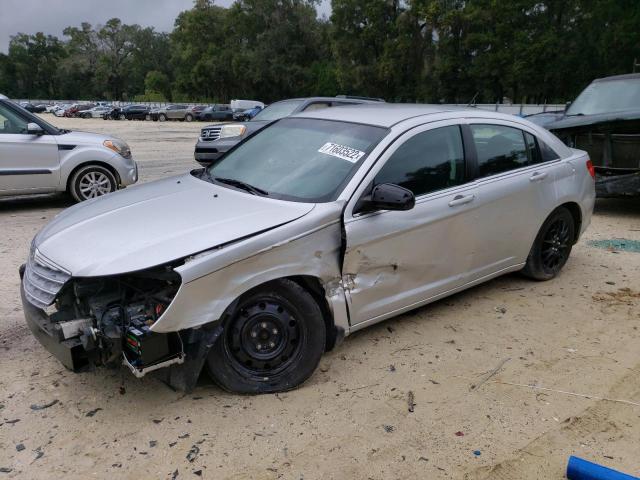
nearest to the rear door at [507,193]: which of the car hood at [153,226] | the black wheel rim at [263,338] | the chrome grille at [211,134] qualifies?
the car hood at [153,226]

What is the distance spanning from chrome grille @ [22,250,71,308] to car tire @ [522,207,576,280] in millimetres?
3814

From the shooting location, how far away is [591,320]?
4.41 m

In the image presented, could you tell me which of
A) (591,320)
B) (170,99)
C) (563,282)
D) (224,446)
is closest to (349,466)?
(224,446)

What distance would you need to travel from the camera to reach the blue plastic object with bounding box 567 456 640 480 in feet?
7.80

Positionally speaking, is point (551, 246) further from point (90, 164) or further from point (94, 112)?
point (94, 112)

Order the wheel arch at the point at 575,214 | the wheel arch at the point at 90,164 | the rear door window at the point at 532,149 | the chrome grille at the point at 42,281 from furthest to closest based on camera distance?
the wheel arch at the point at 90,164 → the wheel arch at the point at 575,214 → the rear door window at the point at 532,149 → the chrome grille at the point at 42,281

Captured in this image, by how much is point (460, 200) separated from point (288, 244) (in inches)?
59.9

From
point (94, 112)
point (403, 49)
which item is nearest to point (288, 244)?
point (403, 49)

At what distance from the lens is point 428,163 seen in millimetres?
3979

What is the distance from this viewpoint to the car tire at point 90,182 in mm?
Answer: 8281

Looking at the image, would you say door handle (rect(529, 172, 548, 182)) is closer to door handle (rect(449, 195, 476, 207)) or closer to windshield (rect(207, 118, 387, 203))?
door handle (rect(449, 195, 476, 207))

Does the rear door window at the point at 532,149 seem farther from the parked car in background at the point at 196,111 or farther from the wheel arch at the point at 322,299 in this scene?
the parked car in background at the point at 196,111

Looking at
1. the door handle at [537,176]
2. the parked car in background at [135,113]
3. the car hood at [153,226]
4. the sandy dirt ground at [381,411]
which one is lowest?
the sandy dirt ground at [381,411]

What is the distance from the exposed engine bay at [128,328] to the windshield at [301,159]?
3.43 feet
